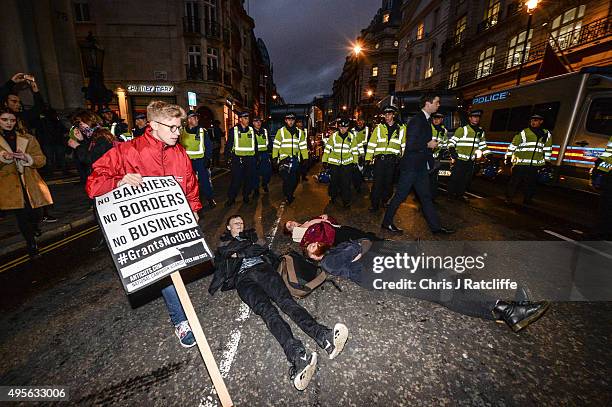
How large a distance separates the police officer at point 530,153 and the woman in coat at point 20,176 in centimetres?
1001

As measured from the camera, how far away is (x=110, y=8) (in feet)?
75.3

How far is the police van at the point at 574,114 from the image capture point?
24.7 ft

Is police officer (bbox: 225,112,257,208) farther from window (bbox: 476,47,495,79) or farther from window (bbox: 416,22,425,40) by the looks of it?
window (bbox: 416,22,425,40)

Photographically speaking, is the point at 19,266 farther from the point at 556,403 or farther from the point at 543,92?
the point at 543,92

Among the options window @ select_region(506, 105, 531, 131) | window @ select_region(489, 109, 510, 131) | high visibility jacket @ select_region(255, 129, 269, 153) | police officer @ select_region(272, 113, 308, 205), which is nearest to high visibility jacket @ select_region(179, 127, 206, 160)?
high visibility jacket @ select_region(255, 129, 269, 153)

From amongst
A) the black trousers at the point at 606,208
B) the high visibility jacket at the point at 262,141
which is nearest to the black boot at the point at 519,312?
the black trousers at the point at 606,208

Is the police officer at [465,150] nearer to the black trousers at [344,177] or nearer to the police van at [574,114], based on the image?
the black trousers at [344,177]

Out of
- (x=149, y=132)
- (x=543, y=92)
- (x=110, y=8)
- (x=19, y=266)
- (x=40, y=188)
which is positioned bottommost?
(x=19, y=266)

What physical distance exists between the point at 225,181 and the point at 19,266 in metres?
7.52

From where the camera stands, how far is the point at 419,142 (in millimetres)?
4695

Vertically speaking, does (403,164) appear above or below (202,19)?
below

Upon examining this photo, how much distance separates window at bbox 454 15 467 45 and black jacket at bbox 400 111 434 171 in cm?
2907

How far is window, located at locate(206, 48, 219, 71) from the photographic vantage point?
84.7 feet

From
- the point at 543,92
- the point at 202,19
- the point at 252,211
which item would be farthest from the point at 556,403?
the point at 202,19
